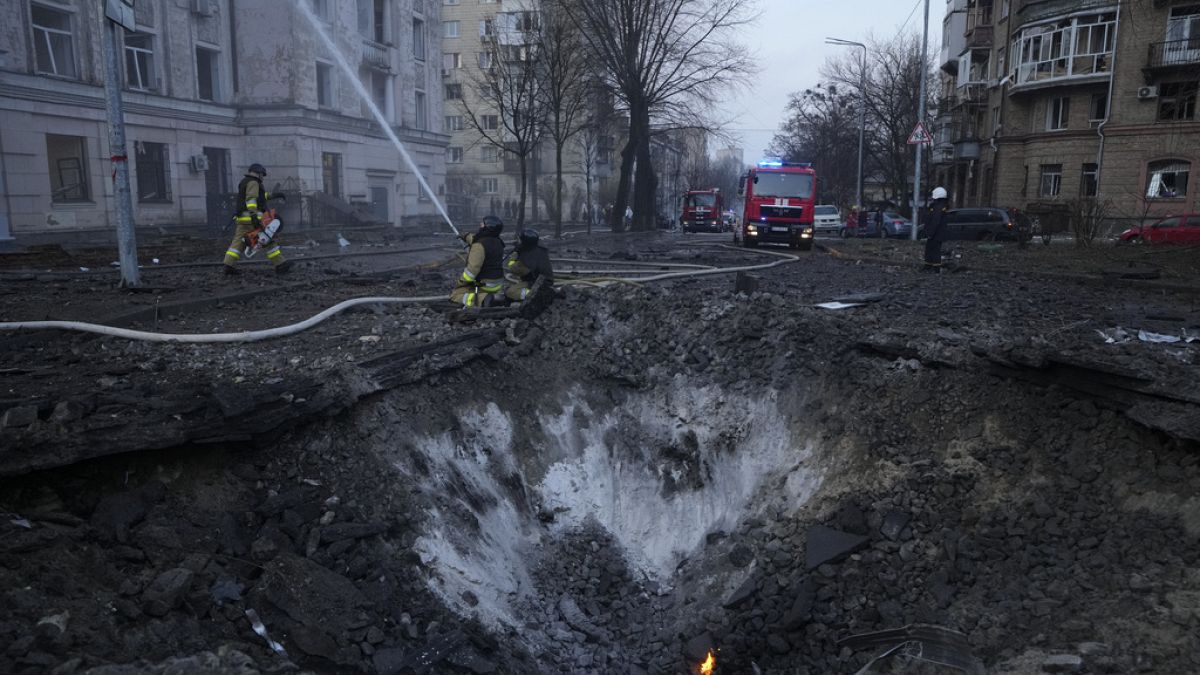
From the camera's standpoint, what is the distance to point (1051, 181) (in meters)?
38.2

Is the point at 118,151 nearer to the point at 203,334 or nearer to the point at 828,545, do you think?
the point at 203,334

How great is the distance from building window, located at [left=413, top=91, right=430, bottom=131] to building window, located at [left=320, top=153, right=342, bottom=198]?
843 cm

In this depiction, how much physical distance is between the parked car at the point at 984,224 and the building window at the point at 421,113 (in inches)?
1032

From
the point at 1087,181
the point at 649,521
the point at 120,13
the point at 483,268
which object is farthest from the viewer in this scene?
the point at 1087,181

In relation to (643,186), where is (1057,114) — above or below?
above

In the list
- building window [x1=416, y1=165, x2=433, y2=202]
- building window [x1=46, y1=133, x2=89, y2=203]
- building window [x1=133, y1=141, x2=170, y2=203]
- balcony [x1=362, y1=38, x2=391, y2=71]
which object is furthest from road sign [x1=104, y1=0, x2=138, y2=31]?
building window [x1=416, y1=165, x2=433, y2=202]

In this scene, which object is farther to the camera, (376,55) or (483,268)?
(376,55)

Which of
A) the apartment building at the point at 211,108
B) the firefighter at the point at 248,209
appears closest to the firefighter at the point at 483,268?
the firefighter at the point at 248,209

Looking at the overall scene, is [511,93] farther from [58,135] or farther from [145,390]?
[145,390]

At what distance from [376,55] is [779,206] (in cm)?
2188

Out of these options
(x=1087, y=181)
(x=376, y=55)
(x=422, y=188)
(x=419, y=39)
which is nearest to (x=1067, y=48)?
(x=1087, y=181)

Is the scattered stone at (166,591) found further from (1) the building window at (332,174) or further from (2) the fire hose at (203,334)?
(1) the building window at (332,174)

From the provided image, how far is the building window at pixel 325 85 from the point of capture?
1259 inches

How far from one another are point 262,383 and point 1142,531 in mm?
5768
